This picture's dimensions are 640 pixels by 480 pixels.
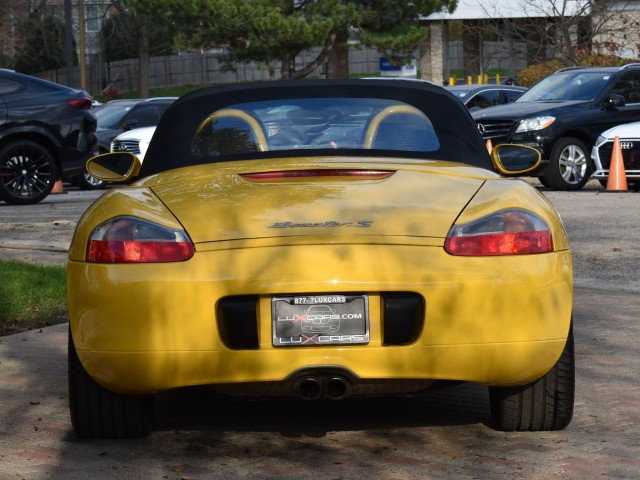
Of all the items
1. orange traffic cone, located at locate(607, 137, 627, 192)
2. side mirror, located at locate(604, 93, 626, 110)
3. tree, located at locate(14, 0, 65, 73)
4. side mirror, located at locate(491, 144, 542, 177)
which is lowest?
orange traffic cone, located at locate(607, 137, 627, 192)

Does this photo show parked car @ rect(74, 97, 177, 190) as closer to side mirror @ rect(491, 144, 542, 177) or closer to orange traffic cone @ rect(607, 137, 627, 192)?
orange traffic cone @ rect(607, 137, 627, 192)

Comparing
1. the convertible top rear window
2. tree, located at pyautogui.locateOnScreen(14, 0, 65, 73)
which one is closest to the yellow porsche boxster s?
the convertible top rear window

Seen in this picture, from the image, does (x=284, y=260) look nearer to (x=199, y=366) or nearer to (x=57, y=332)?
(x=199, y=366)

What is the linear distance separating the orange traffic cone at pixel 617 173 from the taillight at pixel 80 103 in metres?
6.81

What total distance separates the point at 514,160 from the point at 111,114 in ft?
67.5

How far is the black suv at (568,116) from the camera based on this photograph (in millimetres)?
19250

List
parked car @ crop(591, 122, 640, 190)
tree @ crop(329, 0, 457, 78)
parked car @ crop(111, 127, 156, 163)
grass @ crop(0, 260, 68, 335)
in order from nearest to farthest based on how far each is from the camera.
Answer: grass @ crop(0, 260, 68, 335)
parked car @ crop(591, 122, 640, 190)
parked car @ crop(111, 127, 156, 163)
tree @ crop(329, 0, 457, 78)

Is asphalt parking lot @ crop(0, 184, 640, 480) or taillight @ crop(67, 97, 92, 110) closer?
asphalt parking lot @ crop(0, 184, 640, 480)

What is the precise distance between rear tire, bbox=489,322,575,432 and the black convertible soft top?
99 centimetres

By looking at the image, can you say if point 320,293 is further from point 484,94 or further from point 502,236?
point 484,94

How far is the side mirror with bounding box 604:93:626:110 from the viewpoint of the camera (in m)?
20.0

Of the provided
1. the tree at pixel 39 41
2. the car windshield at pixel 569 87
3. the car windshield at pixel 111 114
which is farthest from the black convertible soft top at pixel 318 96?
the tree at pixel 39 41

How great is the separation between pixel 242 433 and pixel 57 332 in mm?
2875

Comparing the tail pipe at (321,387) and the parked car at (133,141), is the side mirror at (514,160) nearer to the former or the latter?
the tail pipe at (321,387)
